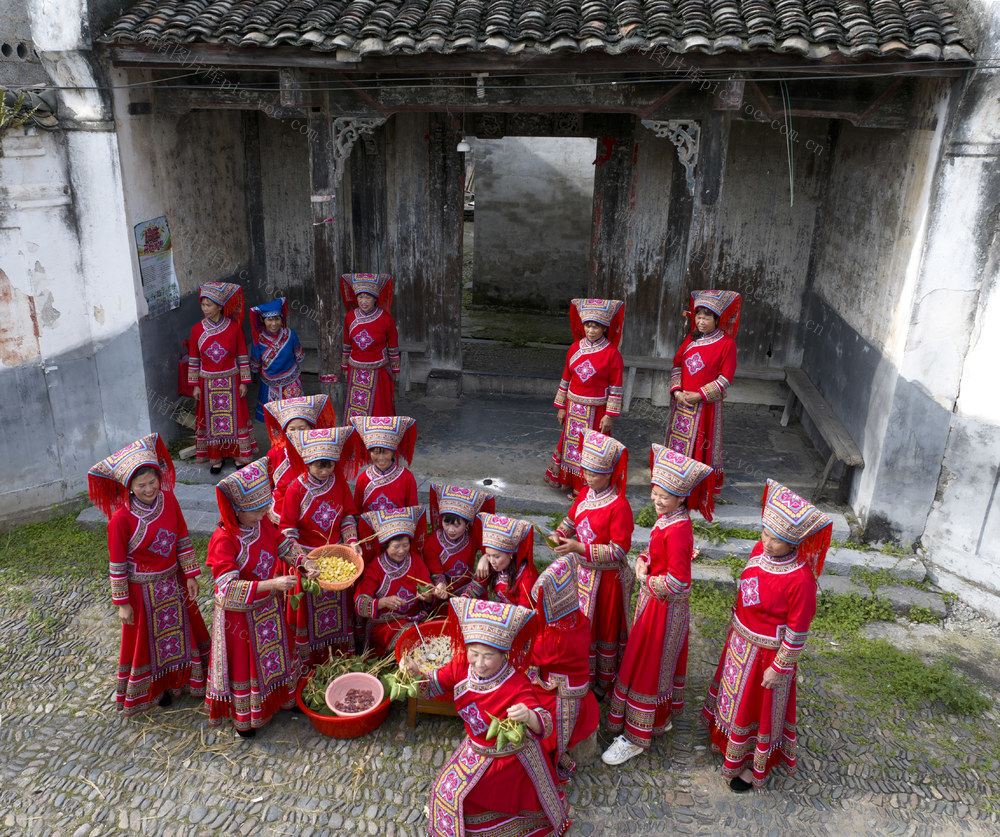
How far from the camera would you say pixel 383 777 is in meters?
4.97

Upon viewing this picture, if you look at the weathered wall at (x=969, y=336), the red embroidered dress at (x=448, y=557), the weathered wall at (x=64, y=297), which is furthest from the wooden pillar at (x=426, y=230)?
the weathered wall at (x=969, y=336)

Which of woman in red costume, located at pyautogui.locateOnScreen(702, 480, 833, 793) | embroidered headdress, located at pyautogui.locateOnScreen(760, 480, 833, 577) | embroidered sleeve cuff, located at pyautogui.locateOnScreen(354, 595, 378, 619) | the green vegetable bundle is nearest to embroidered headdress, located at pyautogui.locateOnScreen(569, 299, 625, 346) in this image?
woman in red costume, located at pyautogui.locateOnScreen(702, 480, 833, 793)

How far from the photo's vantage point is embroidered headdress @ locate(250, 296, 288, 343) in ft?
26.3

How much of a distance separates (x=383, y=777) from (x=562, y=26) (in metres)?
5.67

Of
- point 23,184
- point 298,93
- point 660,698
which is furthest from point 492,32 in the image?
point 660,698

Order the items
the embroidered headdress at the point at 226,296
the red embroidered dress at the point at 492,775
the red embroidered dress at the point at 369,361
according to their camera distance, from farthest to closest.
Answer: the red embroidered dress at the point at 369,361 → the embroidered headdress at the point at 226,296 → the red embroidered dress at the point at 492,775

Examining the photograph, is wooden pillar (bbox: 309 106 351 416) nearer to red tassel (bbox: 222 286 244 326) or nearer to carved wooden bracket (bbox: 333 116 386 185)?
carved wooden bracket (bbox: 333 116 386 185)

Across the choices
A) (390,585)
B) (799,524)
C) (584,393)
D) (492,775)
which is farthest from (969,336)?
(492,775)

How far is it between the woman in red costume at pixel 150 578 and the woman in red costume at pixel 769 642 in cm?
336

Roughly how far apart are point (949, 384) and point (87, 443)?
26.0 ft

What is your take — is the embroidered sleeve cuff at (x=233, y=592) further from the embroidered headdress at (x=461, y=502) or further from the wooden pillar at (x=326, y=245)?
the wooden pillar at (x=326, y=245)

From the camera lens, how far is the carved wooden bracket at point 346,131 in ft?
24.9

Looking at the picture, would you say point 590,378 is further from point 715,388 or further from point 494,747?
point 494,747

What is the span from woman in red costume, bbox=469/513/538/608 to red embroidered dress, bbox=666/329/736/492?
284 cm
